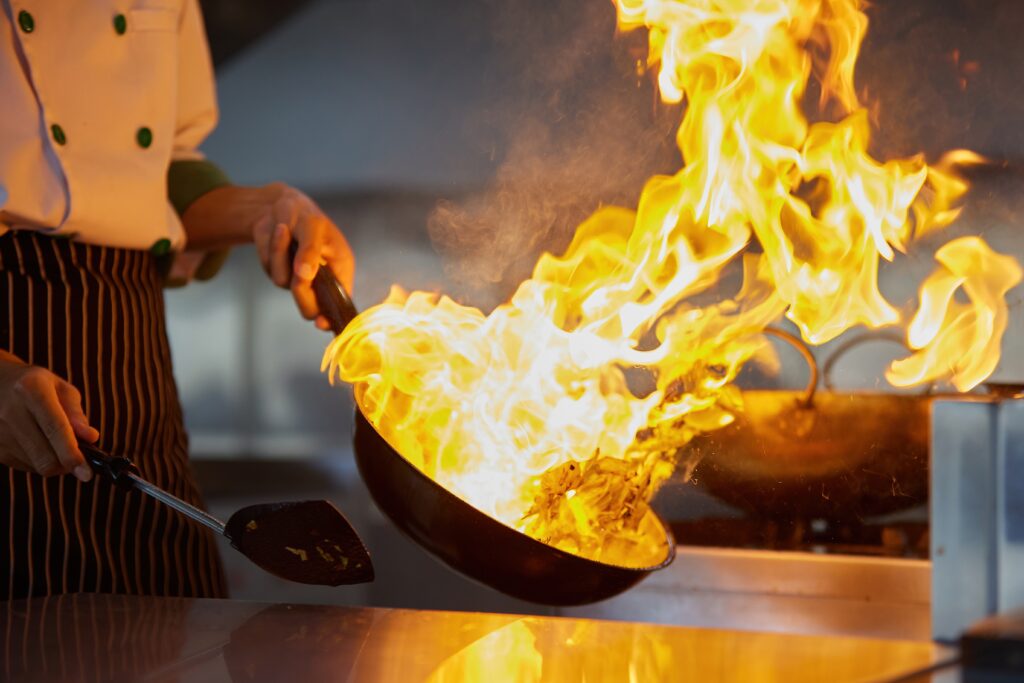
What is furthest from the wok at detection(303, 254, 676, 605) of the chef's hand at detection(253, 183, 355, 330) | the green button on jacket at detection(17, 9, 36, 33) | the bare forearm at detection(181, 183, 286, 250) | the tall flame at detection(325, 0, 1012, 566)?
the green button on jacket at detection(17, 9, 36, 33)

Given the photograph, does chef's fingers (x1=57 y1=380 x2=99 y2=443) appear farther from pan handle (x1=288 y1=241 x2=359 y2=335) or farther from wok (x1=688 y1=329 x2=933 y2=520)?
wok (x1=688 y1=329 x2=933 y2=520)

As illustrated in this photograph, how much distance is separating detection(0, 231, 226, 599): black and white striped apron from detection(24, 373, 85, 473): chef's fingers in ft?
0.74

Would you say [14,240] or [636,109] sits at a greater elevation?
[636,109]

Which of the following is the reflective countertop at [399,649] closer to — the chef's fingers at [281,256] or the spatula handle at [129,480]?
the spatula handle at [129,480]

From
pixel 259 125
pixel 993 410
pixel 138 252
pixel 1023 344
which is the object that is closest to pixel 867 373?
pixel 1023 344

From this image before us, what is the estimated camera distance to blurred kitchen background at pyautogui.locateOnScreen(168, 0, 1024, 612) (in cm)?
123

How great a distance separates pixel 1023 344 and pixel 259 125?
1.57 m

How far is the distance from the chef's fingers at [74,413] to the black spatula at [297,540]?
6 cm

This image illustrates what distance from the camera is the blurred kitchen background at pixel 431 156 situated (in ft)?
4.02

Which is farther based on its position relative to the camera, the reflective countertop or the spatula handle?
the spatula handle

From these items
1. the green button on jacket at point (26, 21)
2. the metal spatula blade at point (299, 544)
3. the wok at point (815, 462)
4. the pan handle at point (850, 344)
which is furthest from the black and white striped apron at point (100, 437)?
the pan handle at point (850, 344)

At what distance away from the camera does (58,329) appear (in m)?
1.10

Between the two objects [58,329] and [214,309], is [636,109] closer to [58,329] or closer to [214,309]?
[58,329]

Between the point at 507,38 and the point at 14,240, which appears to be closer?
the point at 14,240
